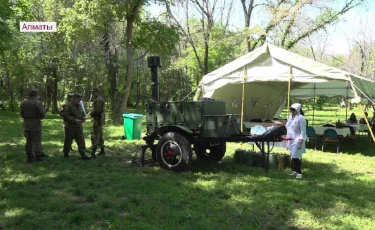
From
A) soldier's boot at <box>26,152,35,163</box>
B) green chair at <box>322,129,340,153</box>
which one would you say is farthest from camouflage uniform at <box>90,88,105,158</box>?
green chair at <box>322,129,340,153</box>

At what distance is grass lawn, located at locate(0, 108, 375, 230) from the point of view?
189 inches

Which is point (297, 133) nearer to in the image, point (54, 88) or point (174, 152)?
point (174, 152)

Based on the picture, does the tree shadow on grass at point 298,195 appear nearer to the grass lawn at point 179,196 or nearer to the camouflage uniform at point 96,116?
the grass lawn at point 179,196

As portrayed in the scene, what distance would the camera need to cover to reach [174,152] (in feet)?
24.6

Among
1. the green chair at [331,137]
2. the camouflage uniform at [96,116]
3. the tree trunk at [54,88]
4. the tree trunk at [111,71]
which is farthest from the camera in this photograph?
the tree trunk at [54,88]

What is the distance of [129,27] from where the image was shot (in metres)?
17.6

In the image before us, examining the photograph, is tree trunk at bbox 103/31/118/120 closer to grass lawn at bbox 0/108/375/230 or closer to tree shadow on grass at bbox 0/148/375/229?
grass lawn at bbox 0/108/375/230

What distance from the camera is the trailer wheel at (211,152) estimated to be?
8891mm

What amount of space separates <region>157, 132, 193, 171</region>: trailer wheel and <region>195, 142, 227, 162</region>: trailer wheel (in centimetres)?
136

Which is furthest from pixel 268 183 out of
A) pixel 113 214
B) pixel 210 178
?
pixel 113 214

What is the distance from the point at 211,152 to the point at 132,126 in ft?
14.9

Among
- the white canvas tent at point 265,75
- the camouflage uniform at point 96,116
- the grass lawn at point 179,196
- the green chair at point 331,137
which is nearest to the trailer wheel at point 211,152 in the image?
the grass lawn at point 179,196

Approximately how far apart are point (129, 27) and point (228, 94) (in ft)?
22.4

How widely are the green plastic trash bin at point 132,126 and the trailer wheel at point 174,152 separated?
5.16 meters
